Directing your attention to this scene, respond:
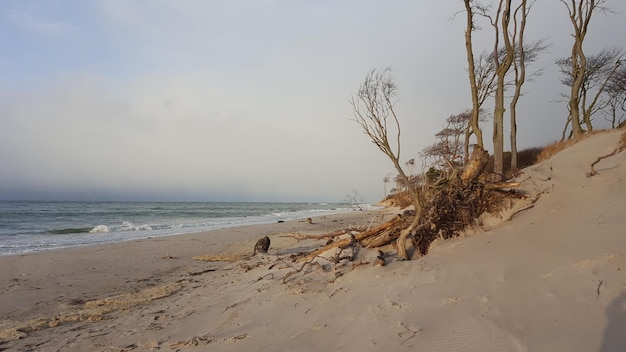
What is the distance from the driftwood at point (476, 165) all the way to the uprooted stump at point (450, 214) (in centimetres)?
13

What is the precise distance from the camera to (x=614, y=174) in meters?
5.34

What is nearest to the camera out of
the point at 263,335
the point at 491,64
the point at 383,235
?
the point at 263,335

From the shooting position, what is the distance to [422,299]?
3758 mm

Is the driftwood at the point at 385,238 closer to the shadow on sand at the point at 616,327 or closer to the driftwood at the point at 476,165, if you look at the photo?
the driftwood at the point at 476,165

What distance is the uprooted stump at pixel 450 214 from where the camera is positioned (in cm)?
552

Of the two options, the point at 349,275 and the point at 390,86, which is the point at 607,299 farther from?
the point at 390,86

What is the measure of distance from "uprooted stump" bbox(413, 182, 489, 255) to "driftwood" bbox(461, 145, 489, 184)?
131mm

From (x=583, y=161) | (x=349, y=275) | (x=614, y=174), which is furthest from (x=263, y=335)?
(x=583, y=161)

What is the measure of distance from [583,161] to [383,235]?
11.7 feet

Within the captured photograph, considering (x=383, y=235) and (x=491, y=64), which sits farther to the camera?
(x=491, y=64)

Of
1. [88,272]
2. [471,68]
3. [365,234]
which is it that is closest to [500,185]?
[365,234]

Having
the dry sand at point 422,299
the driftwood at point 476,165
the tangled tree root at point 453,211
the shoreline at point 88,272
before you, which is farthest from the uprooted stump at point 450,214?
the shoreline at point 88,272

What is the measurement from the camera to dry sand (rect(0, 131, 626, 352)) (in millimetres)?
2943

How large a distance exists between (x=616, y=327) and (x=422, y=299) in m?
1.56
